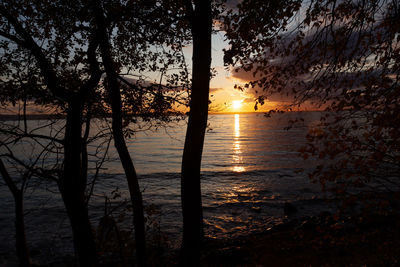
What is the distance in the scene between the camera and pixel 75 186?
6816 mm

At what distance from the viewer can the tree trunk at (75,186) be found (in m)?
6.77

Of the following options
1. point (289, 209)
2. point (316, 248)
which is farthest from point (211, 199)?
point (316, 248)

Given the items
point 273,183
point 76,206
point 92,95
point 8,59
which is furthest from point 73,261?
point 273,183

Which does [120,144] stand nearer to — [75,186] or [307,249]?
[75,186]

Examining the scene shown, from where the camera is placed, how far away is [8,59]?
727 centimetres

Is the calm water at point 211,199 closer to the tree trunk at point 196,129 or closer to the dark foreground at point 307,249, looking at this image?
the tree trunk at point 196,129

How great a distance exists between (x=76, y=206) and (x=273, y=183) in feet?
73.6

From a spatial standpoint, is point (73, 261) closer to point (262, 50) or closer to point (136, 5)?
point (136, 5)

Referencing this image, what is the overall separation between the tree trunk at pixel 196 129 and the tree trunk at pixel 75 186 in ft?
9.84

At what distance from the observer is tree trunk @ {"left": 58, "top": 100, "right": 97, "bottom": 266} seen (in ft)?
22.2

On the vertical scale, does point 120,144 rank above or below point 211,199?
above

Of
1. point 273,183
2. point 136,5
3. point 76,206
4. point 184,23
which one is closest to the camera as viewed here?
point 76,206

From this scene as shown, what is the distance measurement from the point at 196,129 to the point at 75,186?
390 cm

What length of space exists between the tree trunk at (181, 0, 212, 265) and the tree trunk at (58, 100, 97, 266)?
300cm
